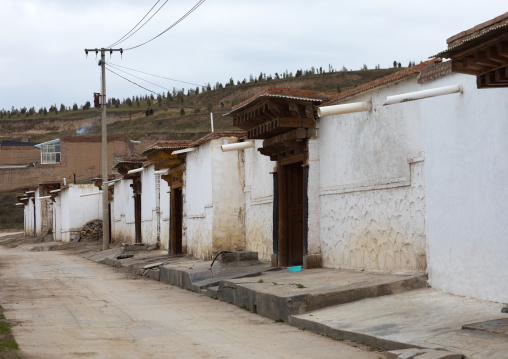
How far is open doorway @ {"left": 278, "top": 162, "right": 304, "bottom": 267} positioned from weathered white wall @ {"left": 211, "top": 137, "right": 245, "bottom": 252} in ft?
12.1

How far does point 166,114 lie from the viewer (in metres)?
92.9

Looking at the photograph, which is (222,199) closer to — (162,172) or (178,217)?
(162,172)

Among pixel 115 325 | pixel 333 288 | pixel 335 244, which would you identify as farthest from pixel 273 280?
pixel 115 325

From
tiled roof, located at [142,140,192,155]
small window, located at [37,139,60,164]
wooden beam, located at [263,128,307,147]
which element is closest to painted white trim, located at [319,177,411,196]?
wooden beam, located at [263,128,307,147]

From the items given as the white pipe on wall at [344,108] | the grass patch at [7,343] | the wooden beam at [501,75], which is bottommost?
the grass patch at [7,343]

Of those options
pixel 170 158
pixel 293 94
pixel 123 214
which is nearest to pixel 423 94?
pixel 293 94

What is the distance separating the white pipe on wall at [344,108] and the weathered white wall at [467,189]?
148 centimetres

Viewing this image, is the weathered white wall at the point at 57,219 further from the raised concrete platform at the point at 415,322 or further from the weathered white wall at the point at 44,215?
the raised concrete platform at the point at 415,322

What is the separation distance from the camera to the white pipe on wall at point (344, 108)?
11047 millimetres

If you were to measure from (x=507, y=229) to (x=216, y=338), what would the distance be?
12.5 feet

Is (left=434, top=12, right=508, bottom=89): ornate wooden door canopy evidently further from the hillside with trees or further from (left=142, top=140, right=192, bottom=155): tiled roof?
the hillside with trees

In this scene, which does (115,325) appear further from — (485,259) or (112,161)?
(112,161)

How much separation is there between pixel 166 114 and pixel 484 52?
286 feet

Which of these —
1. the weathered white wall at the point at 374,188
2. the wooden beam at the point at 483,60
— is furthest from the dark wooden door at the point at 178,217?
the wooden beam at the point at 483,60
